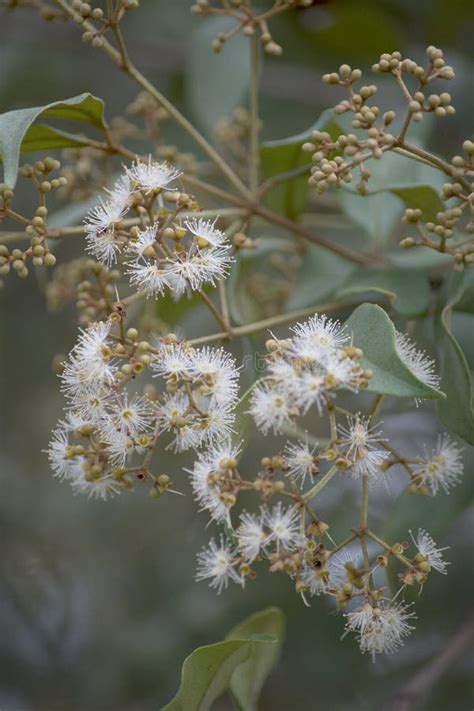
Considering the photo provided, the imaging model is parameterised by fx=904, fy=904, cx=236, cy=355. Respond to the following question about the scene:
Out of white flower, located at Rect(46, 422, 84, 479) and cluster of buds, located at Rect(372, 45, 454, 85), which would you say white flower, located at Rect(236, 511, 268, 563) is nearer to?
white flower, located at Rect(46, 422, 84, 479)

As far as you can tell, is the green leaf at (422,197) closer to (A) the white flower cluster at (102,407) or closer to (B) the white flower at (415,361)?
(B) the white flower at (415,361)

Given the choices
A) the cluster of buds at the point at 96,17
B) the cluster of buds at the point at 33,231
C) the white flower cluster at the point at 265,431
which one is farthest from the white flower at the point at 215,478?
the cluster of buds at the point at 96,17

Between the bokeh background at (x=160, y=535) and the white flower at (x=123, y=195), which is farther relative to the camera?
the bokeh background at (x=160, y=535)

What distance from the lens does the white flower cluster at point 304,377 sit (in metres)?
1.41

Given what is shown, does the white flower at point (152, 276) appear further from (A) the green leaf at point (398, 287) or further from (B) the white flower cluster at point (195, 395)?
(A) the green leaf at point (398, 287)

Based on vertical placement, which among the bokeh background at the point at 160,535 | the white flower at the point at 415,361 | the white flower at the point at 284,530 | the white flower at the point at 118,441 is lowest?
the bokeh background at the point at 160,535

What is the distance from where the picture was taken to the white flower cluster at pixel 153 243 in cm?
161

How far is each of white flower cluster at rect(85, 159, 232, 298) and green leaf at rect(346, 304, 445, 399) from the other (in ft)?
0.96

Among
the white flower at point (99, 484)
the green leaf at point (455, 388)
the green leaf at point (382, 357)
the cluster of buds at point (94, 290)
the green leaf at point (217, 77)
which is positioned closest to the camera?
the green leaf at point (382, 357)

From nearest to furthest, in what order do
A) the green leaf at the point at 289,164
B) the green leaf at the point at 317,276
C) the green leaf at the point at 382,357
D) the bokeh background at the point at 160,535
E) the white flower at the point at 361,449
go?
the green leaf at the point at 382,357
the white flower at the point at 361,449
the green leaf at the point at 289,164
the green leaf at the point at 317,276
the bokeh background at the point at 160,535

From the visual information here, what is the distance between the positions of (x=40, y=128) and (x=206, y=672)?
113 centimetres

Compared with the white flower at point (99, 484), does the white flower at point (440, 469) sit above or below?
above

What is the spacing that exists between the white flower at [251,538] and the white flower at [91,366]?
13.7 inches

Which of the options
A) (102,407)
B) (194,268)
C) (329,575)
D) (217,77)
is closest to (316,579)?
(329,575)
